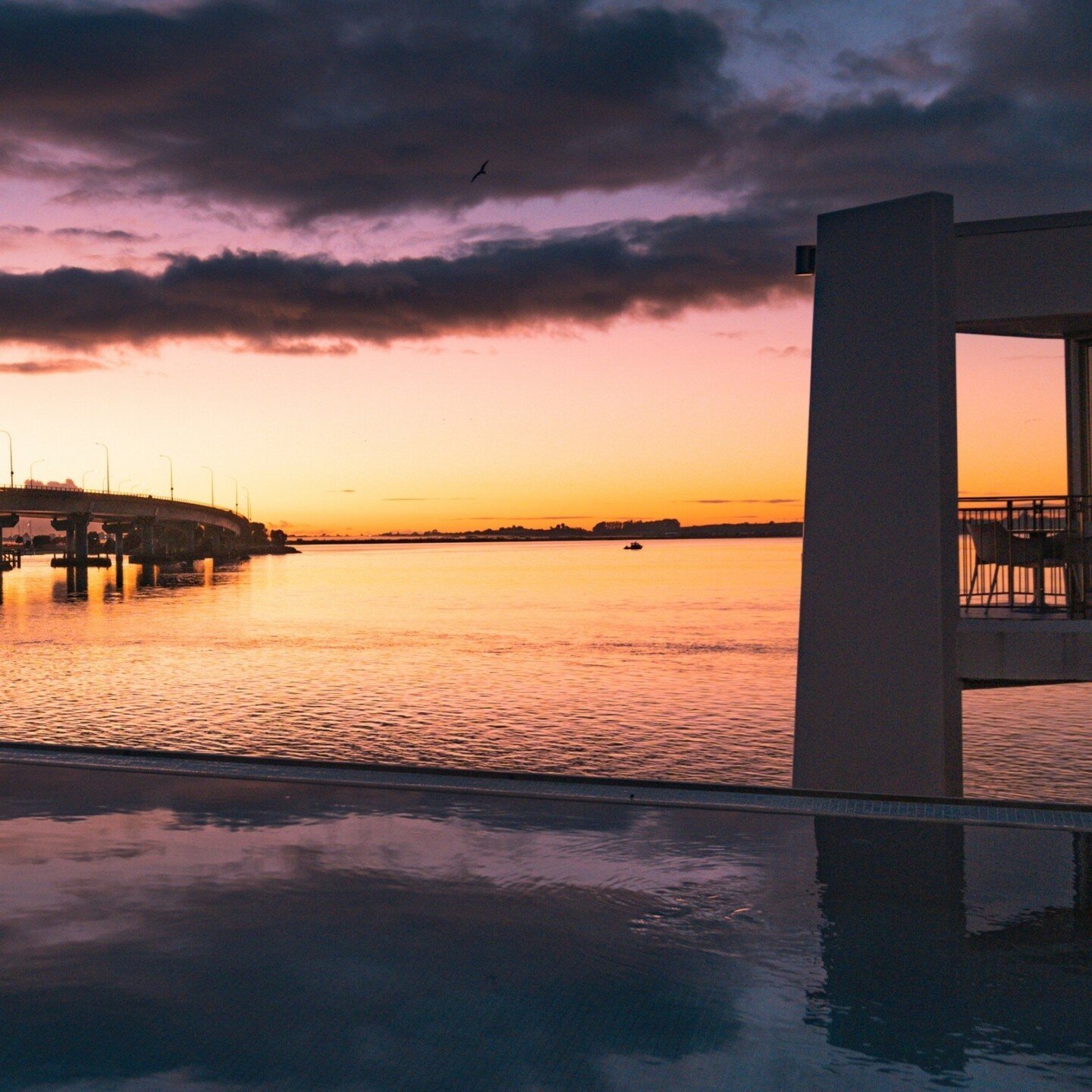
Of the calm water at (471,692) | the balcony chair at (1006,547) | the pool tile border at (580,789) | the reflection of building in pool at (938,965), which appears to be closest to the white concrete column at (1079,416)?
the balcony chair at (1006,547)

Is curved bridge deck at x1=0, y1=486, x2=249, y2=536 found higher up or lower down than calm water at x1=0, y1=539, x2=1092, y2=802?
higher up

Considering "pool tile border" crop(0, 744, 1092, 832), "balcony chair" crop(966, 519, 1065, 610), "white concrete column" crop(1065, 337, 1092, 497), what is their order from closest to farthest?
"pool tile border" crop(0, 744, 1092, 832), "balcony chair" crop(966, 519, 1065, 610), "white concrete column" crop(1065, 337, 1092, 497)

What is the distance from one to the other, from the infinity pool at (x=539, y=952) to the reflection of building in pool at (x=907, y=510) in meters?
4.38

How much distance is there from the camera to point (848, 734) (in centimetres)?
1178

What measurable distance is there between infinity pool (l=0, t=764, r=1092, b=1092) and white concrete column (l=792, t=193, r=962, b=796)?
4.32m

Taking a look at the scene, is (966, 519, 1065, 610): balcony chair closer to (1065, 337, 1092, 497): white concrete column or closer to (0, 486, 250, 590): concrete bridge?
(1065, 337, 1092, 497): white concrete column

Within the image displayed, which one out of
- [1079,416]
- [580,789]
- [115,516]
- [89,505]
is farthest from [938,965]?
[115,516]

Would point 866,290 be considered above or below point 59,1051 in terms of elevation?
above

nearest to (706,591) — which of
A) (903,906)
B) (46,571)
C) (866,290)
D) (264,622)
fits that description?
(264,622)

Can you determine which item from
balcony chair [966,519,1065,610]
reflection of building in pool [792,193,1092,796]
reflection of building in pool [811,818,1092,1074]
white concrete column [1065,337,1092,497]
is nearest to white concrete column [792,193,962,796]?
reflection of building in pool [792,193,1092,796]

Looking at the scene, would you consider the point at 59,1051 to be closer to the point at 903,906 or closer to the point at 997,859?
the point at 903,906

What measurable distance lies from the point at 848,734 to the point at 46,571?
189 meters

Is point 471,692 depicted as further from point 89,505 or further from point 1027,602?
point 89,505

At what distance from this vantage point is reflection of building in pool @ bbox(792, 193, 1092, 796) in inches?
449
